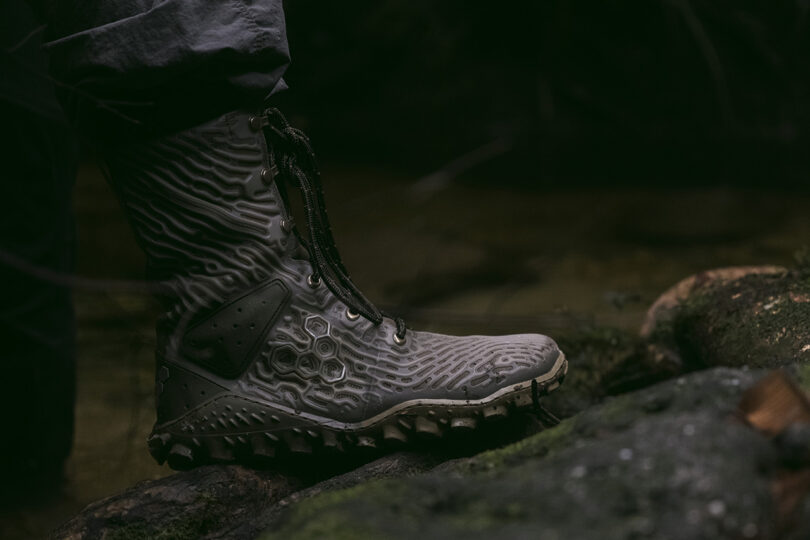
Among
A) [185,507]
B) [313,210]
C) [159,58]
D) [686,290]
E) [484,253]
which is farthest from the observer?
[484,253]

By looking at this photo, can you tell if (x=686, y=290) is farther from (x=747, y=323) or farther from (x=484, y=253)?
(x=484, y=253)

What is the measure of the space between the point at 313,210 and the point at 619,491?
33.7 inches

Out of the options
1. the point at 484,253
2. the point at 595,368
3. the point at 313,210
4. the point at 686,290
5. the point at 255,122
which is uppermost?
the point at 255,122

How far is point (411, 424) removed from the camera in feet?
4.73

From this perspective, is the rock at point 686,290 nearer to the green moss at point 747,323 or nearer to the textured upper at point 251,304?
the green moss at point 747,323

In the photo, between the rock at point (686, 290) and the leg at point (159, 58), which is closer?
the leg at point (159, 58)

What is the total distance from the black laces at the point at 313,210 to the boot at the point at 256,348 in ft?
0.09

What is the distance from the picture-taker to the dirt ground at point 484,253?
304 cm

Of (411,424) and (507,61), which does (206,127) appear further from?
(507,61)

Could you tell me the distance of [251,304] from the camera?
4.73 ft

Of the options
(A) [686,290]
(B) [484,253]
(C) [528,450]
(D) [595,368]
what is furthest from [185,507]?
(B) [484,253]

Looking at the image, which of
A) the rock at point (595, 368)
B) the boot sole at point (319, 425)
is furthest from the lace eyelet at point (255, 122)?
the rock at point (595, 368)

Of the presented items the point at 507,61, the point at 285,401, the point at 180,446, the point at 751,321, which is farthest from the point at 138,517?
the point at 507,61

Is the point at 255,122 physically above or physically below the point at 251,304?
above
